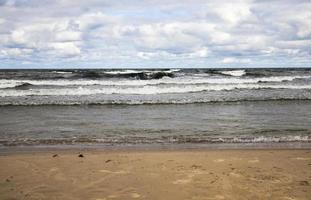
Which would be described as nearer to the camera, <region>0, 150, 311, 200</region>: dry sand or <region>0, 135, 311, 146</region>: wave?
<region>0, 150, 311, 200</region>: dry sand

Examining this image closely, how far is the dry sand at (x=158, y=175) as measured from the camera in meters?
4.85

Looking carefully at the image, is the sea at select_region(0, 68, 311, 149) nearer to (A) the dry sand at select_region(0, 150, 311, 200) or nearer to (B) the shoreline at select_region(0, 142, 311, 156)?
(B) the shoreline at select_region(0, 142, 311, 156)

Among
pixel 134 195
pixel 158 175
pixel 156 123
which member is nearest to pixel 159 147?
pixel 158 175

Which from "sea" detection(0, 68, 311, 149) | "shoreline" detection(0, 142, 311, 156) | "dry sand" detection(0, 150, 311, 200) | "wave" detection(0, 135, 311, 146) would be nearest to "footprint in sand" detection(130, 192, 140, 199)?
"dry sand" detection(0, 150, 311, 200)

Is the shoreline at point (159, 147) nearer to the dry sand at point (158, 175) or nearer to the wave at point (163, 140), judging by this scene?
the wave at point (163, 140)

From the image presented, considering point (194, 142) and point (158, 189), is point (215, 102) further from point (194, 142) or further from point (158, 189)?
point (158, 189)

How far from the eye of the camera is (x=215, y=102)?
17422mm

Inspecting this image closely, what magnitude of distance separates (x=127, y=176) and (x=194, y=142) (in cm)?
352

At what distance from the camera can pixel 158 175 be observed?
18.7 ft

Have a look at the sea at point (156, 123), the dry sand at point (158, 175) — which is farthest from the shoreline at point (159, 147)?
the dry sand at point (158, 175)

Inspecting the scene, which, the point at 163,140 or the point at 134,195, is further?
the point at 163,140

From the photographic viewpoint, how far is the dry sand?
4.85 m

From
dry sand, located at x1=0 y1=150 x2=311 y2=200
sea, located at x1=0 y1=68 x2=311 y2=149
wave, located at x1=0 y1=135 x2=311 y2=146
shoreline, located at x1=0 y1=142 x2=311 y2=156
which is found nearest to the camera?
dry sand, located at x1=0 y1=150 x2=311 y2=200

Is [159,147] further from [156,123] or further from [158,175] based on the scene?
[156,123]
